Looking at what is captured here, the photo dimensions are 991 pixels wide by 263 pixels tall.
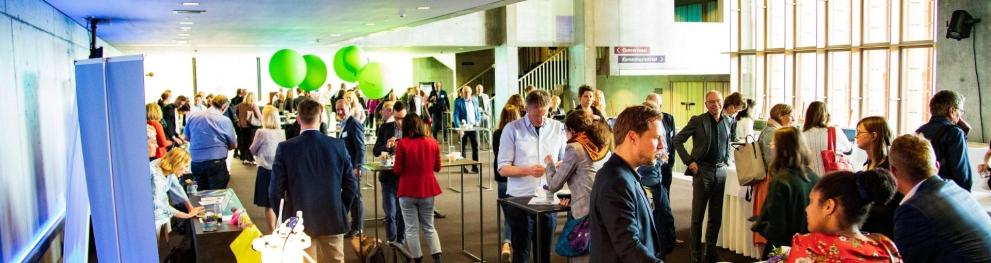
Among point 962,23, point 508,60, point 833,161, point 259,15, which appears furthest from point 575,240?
point 508,60

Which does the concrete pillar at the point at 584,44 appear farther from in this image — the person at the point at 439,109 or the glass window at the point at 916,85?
the glass window at the point at 916,85

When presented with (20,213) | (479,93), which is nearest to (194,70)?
(479,93)

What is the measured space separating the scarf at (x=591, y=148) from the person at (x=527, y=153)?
3.03 ft

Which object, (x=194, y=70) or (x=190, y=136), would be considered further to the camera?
(x=194, y=70)

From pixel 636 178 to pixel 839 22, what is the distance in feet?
37.7

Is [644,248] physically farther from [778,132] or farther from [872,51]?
[872,51]

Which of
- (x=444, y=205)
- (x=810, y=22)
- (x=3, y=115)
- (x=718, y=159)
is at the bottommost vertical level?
(x=444, y=205)

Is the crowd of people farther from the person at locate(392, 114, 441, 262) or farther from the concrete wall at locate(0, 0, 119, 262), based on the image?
the concrete wall at locate(0, 0, 119, 262)

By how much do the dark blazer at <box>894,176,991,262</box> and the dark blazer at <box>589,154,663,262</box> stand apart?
863mm

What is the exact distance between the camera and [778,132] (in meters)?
4.48

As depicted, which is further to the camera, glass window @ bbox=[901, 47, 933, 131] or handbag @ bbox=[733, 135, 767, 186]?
glass window @ bbox=[901, 47, 933, 131]

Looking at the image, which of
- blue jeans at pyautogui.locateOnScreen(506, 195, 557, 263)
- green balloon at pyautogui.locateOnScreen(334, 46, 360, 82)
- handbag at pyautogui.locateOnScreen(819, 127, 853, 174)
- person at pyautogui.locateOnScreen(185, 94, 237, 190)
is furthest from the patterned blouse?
green balloon at pyautogui.locateOnScreen(334, 46, 360, 82)

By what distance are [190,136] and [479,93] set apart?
832 cm

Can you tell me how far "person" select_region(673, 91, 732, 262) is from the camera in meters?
6.21
